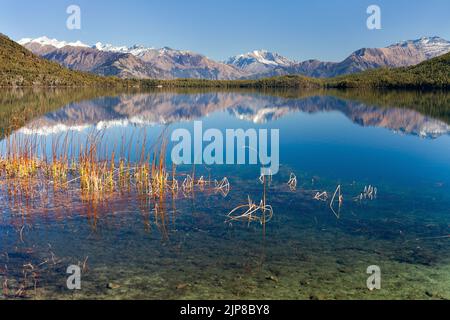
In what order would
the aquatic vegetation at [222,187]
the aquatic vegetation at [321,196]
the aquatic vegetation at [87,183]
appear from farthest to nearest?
the aquatic vegetation at [222,187], the aquatic vegetation at [321,196], the aquatic vegetation at [87,183]

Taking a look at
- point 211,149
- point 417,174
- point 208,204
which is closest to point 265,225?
point 208,204

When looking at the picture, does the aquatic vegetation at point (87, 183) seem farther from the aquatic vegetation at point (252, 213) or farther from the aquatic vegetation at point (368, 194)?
the aquatic vegetation at point (368, 194)

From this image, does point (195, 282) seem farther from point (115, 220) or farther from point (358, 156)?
point (358, 156)

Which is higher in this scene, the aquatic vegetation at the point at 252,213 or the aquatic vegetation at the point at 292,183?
the aquatic vegetation at the point at 292,183

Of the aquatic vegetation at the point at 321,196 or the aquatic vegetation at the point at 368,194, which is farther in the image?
the aquatic vegetation at the point at 368,194

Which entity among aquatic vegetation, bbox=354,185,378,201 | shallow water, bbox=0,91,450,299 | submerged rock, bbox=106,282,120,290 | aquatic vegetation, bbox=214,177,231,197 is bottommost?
submerged rock, bbox=106,282,120,290

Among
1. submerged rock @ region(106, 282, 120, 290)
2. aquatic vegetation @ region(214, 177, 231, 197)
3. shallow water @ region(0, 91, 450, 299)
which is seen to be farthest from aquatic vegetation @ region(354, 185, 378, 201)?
submerged rock @ region(106, 282, 120, 290)

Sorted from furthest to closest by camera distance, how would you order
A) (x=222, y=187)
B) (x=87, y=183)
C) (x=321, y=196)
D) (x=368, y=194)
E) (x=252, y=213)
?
(x=222, y=187) < (x=368, y=194) < (x=321, y=196) < (x=87, y=183) < (x=252, y=213)

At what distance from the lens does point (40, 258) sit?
12523 mm

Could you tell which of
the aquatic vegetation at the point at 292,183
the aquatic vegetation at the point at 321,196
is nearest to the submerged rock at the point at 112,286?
the aquatic vegetation at the point at 321,196

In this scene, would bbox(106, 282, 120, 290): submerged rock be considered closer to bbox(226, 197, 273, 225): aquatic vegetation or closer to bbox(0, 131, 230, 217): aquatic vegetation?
bbox(0, 131, 230, 217): aquatic vegetation

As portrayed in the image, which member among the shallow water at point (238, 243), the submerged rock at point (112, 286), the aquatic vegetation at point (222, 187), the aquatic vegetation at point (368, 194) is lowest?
the submerged rock at point (112, 286)

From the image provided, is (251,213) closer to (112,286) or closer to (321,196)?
(321,196)

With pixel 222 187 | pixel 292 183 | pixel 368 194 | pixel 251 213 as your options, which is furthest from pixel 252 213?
pixel 368 194
